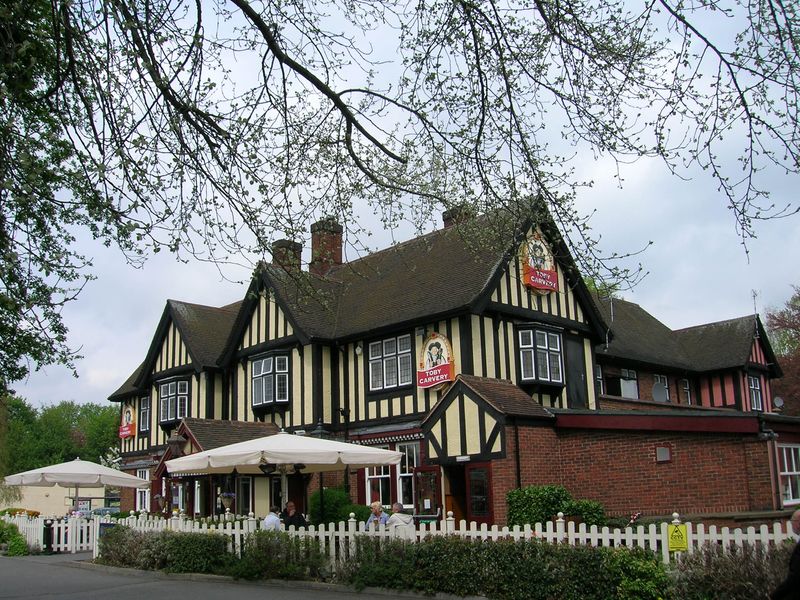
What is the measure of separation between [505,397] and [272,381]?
350 inches

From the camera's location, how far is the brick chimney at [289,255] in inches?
384

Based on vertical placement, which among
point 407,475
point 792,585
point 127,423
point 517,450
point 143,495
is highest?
point 127,423

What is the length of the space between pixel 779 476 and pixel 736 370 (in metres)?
17.5

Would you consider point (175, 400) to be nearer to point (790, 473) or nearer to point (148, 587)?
point (148, 587)

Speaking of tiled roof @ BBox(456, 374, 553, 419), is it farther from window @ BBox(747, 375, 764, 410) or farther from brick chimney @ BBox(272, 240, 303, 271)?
window @ BBox(747, 375, 764, 410)

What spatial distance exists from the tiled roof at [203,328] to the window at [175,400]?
5.20 ft

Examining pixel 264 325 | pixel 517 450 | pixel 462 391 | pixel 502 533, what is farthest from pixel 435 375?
pixel 502 533

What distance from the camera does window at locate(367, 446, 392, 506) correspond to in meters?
23.4

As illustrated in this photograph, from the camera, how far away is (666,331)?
37438mm

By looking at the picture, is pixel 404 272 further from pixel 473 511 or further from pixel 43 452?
pixel 43 452

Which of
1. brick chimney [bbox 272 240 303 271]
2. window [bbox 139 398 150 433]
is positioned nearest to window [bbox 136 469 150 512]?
window [bbox 139 398 150 433]

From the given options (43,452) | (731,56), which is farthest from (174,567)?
(43,452)

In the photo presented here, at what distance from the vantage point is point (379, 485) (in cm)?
2367

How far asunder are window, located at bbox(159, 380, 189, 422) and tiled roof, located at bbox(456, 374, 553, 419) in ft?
44.9
